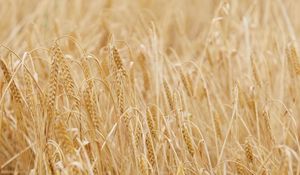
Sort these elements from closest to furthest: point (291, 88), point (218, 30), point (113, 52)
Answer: point (113, 52) < point (291, 88) < point (218, 30)

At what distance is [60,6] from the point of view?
3121 millimetres

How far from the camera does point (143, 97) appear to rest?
2242 millimetres

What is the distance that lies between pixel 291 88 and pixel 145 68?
524 mm

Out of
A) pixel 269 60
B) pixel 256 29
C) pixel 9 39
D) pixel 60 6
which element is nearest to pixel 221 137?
pixel 269 60

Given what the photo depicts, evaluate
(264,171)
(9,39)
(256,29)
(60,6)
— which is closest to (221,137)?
(264,171)

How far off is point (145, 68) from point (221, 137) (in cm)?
35

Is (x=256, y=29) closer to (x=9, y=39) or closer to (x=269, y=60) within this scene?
(x=269, y=60)

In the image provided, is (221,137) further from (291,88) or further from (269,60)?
(269,60)

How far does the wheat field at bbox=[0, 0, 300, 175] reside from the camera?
5.19 feet

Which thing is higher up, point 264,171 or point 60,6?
point 60,6

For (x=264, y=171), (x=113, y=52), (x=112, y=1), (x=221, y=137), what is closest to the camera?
(x=113, y=52)

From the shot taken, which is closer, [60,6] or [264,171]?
[264,171]

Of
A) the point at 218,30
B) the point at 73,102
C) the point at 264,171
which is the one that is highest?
the point at 218,30

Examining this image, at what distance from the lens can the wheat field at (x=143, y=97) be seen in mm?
1581
